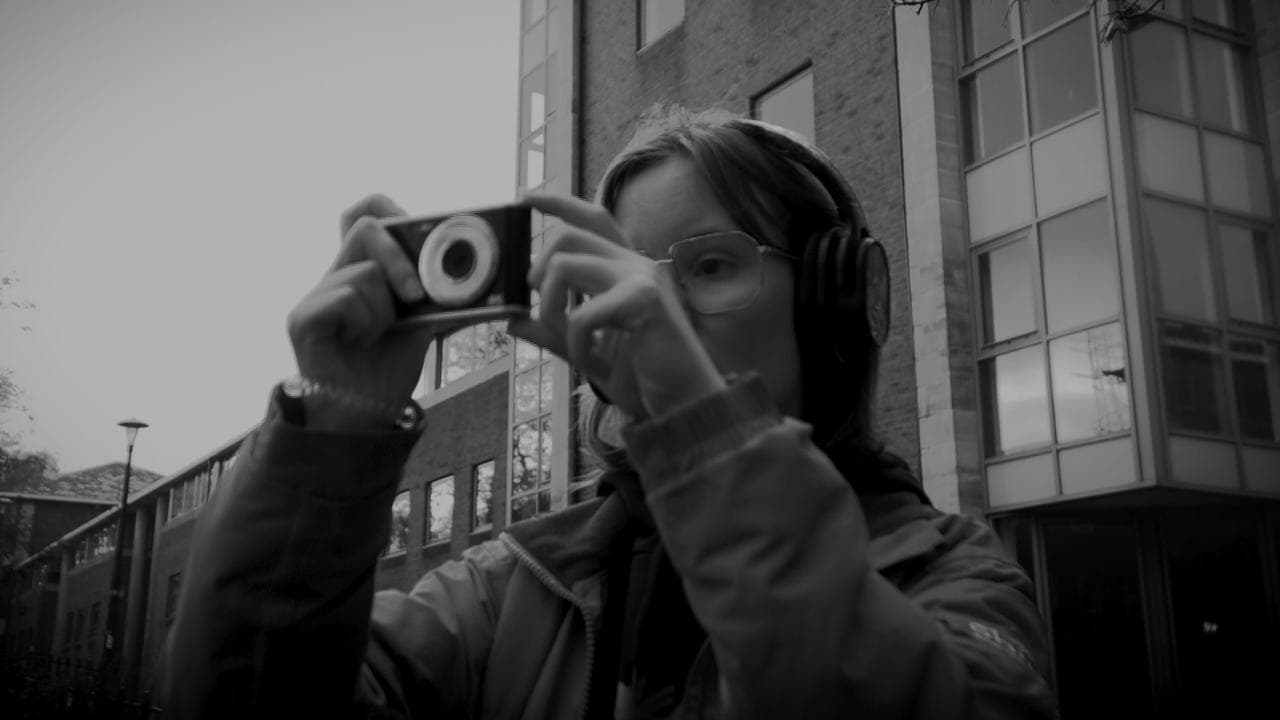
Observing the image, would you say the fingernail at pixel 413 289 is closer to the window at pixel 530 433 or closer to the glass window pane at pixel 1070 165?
the glass window pane at pixel 1070 165

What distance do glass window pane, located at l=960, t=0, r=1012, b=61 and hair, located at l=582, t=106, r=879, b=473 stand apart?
35.8 ft

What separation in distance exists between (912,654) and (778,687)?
0.15 meters

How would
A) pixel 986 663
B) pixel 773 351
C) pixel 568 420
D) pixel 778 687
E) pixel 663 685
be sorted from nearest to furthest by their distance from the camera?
1. pixel 778 687
2. pixel 986 663
3. pixel 663 685
4. pixel 773 351
5. pixel 568 420

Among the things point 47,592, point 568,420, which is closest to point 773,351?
point 568,420

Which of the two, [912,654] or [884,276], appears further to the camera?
[884,276]

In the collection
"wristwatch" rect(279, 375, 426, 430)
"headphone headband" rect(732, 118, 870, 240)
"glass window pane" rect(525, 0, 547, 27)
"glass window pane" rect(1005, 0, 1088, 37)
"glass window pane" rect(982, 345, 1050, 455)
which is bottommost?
"wristwatch" rect(279, 375, 426, 430)

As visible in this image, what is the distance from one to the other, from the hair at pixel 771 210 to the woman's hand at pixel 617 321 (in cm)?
49

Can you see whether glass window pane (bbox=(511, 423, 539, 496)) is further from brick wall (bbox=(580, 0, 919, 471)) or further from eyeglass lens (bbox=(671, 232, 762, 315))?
eyeglass lens (bbox=(671, 232, 762, 315))

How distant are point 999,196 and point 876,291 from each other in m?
10.4

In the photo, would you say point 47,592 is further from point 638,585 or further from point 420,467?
point 638,585

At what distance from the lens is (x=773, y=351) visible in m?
1.65

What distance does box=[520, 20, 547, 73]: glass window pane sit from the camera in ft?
67.4

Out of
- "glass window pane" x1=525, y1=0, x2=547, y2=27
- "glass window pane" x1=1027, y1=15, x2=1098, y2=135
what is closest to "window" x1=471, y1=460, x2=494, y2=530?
"glass window pane" x1=525, y1=0, x2=547, y2=27

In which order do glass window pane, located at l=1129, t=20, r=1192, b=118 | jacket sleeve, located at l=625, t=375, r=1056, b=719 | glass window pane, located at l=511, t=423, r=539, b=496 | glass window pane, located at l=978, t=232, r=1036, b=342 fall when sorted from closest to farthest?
jacket sleeve, located at l=625, t=375, r=1056, b=719 < glass window pane, located at l=1129, t=20, r=1192, b=118 < glass window pane, located at l=978, t=232, r=1036, b=342 < glass window pane, located at l=511, t=423, r=539, b=496
